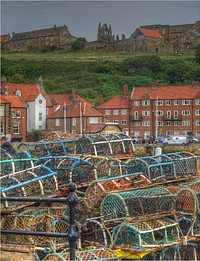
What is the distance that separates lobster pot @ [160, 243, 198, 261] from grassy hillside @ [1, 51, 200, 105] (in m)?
45.1

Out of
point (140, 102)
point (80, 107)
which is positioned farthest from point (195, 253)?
point (140, 102)

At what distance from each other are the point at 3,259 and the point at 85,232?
4.98ft

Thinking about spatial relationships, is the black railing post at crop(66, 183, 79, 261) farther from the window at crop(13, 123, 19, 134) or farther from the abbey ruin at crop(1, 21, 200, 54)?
the abbey ruin at crop(1, 21, 200, 54)

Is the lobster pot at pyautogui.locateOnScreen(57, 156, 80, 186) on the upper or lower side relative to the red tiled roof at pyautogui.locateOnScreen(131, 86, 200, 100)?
lower

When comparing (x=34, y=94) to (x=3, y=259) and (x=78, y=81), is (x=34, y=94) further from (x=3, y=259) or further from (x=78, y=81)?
(x=3, y=259)

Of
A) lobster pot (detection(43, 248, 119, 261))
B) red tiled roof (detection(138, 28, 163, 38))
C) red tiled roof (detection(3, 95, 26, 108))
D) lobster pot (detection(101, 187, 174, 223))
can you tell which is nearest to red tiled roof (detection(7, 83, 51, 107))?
red tiled roof (detection(3, 95, 26, 108))

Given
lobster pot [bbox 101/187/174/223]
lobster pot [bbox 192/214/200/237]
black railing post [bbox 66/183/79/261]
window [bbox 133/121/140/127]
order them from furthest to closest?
window [bbox 133/121/140/127] → lobster pot [bbox 192/214/200/237] → lobster pot [bbox 101/187/174/223] → black railing post [bbox 66/183/79/261]

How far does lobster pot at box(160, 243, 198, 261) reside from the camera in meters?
8.16

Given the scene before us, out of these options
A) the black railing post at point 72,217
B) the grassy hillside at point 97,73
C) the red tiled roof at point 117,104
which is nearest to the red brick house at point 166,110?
the red tiled roof at point 117,104

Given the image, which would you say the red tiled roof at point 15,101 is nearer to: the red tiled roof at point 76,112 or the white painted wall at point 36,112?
the white painted wall at point 36,112

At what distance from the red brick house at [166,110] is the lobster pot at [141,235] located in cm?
3849

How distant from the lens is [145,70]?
7169 cm

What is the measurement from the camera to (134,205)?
8.25 meters

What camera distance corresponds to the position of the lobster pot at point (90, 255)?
6978 mm
